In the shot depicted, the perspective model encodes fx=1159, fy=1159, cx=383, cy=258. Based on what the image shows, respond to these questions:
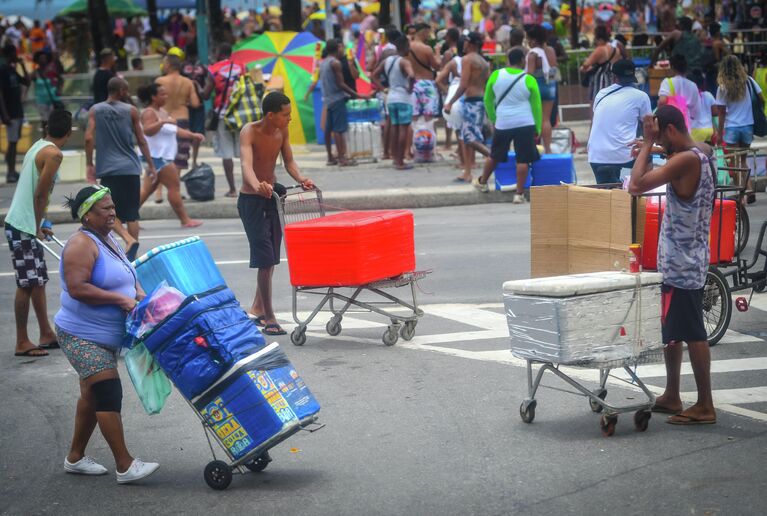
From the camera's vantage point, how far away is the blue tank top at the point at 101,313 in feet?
20.0

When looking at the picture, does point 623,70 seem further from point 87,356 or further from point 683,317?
point 87,356

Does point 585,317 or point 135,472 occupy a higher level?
point 585,317

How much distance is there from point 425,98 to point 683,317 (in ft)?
40.8

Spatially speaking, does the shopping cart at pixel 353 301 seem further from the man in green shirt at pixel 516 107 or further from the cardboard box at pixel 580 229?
the man in green shirt at pixel 516 107

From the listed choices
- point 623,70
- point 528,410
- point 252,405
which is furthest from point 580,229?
point 252,405

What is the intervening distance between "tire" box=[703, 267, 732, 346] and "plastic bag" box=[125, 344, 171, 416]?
423 cm

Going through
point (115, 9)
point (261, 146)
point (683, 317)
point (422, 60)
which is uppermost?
point (115, 9)

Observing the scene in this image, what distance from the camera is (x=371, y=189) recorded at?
17.2 metres

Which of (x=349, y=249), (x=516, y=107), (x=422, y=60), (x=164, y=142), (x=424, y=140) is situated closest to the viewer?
(x=349, y=249)

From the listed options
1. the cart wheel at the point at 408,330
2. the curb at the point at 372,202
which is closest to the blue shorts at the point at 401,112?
the curb at the point at 372,202

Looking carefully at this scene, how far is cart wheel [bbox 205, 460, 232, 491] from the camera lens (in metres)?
5.92

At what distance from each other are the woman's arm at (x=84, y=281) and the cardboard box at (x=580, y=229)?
3270mm

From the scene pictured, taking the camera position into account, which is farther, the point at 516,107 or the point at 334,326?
the point at 516,107

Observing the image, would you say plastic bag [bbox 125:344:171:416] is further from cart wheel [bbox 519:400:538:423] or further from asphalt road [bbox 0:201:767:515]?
cart wheel [bbox 519:400:538:423]
